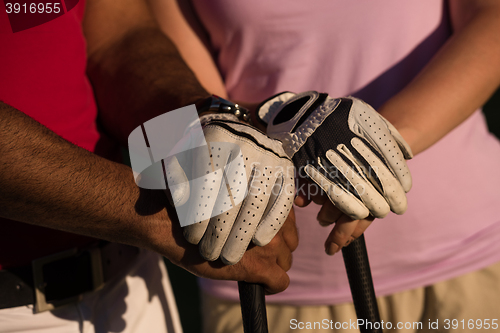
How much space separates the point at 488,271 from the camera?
129cm

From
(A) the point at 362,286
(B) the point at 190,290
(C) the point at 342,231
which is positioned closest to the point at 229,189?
(C) the point at 342,231

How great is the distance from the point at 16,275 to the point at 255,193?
2.54 feet

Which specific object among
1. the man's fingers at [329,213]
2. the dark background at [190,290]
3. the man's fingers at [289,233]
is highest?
the man's fingers at [329,213]

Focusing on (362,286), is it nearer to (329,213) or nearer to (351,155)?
(329,213)

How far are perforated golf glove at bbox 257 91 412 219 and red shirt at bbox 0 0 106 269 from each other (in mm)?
709

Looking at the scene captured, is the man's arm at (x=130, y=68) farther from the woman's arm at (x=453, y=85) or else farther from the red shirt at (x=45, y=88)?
the woman's arm at (x=453, y=85)

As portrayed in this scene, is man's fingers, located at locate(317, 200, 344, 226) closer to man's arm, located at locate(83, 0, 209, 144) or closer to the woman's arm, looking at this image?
the woman's arm

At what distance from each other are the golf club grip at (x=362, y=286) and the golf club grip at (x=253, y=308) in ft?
0.92

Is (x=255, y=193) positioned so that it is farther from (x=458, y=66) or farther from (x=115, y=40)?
(x=115, y=40)

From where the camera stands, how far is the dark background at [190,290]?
3.50 meters

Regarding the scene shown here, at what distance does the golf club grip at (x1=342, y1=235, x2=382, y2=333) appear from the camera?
3.55 feet

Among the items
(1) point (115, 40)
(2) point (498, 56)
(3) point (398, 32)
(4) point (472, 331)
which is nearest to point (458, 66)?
(2) point (498, 56)

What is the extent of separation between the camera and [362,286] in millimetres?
1084

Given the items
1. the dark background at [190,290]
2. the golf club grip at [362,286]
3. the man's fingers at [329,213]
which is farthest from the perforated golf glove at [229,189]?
the dark background at [190,290]
